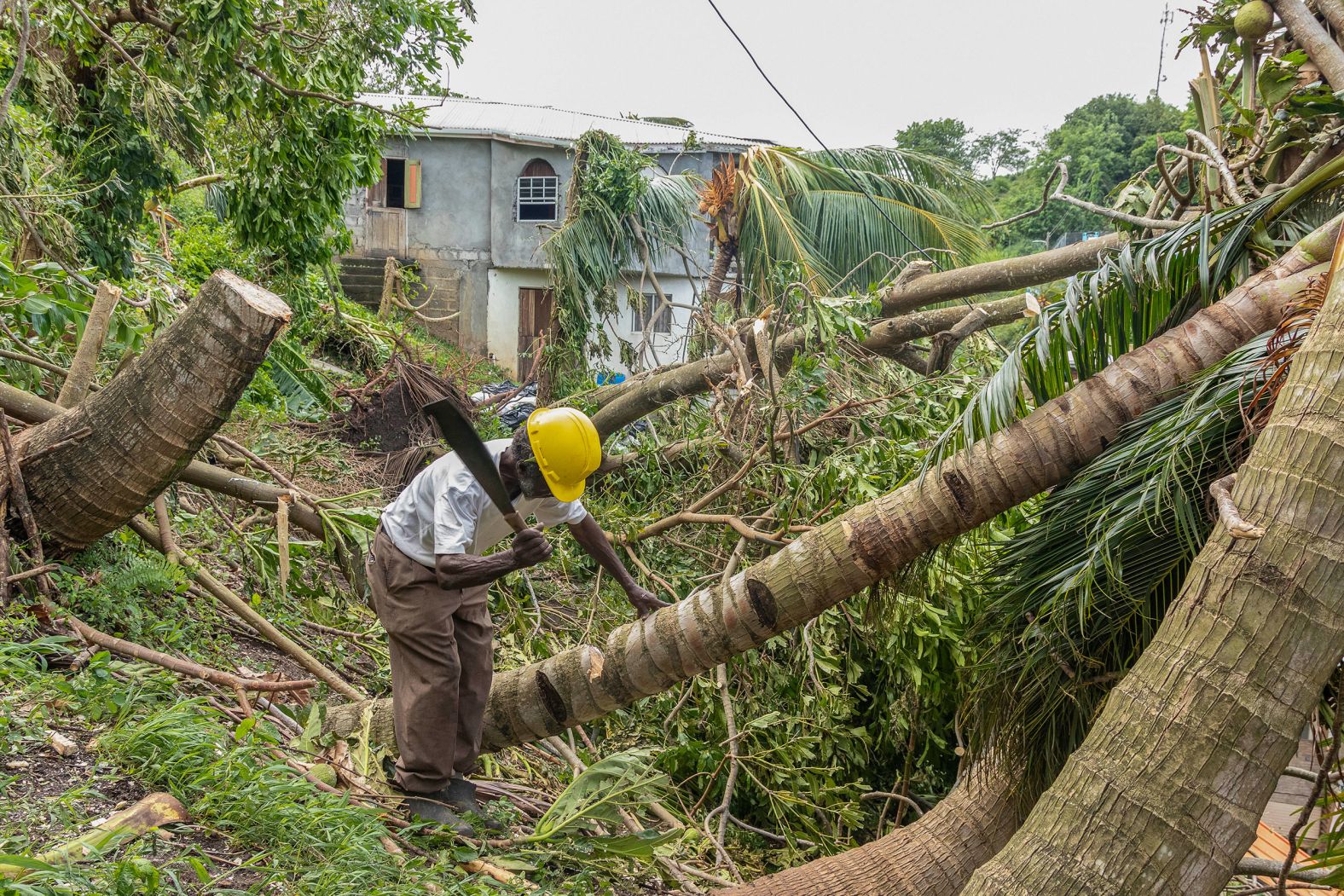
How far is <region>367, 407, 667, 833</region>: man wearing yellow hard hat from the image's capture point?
373 cm

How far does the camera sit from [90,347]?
4.73m

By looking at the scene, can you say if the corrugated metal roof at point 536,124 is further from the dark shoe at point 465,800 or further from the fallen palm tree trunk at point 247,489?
the dark shoe at point 465,800

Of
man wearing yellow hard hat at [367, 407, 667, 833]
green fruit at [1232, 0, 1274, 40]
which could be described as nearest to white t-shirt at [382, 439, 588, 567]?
man wearing yellow hard hat at [367, 407, 667, 833]

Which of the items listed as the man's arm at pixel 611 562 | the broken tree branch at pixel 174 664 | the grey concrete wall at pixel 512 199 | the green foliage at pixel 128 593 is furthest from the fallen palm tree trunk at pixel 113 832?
the grey concrete wall at pixel 512 199

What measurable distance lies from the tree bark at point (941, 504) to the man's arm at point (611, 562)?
269 mm

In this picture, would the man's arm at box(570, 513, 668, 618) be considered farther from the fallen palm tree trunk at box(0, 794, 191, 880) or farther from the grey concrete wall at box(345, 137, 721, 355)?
the grey concrete wall at box(345, 137, 721, 355)

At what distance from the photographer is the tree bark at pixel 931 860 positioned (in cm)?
346

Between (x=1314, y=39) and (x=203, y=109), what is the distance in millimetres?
7096

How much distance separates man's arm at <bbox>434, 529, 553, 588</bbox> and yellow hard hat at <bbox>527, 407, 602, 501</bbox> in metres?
0.25

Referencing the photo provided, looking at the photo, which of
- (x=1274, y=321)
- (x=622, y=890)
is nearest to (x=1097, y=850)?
(x=1274, y=321)

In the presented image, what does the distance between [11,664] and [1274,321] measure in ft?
13.5

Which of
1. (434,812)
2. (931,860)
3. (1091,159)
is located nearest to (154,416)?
Result: (434,812)

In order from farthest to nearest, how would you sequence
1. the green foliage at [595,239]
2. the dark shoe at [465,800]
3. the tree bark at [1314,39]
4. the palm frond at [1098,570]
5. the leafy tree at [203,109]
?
1. the green foliage at [595,239]
2. the leafy tree at [203,109]
3. the dark shoe at [465,800]
4. the tree bark at [1314,39]
5. the palm frond at [1098,570]

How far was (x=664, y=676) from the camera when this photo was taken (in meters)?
3.72
